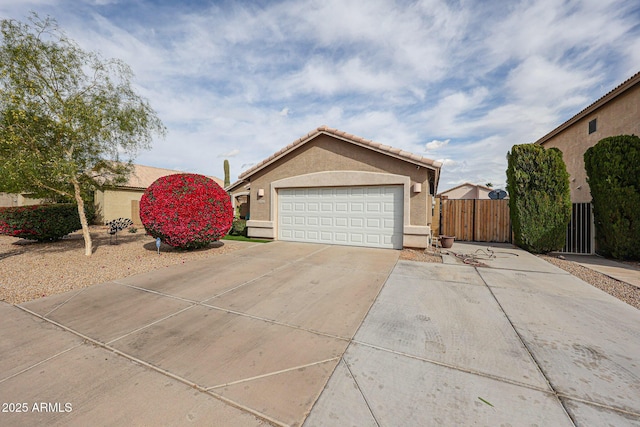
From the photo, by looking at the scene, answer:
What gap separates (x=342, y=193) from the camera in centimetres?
962

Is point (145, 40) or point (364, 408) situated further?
point (145, 40)

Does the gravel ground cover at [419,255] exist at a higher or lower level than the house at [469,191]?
lower

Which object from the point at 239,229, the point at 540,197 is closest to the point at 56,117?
the point at 239,229

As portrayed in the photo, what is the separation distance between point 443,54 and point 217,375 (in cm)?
1028

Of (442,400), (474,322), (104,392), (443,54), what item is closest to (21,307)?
(104,392)

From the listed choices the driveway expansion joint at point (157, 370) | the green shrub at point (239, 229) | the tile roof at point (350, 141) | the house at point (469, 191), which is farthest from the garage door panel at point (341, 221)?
the house at point (469, 191)

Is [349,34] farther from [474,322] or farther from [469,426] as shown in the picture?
[469,426]

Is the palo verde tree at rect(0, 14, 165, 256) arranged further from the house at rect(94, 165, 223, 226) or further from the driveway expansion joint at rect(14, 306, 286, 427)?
the house at rect(94, 165, 223, 226)

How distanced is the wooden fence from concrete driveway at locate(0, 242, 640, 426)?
6.89m

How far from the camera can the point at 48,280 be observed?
542cm

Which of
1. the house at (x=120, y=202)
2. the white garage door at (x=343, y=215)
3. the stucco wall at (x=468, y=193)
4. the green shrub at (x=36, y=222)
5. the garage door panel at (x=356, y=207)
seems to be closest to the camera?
the white garage door at (x=343, y=215)

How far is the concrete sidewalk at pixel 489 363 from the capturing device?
2016 millimetres

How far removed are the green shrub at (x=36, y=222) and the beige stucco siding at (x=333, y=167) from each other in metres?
7.70

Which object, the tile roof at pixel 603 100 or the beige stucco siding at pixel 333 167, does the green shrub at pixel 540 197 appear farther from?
the tile roof at pixel 603 100
